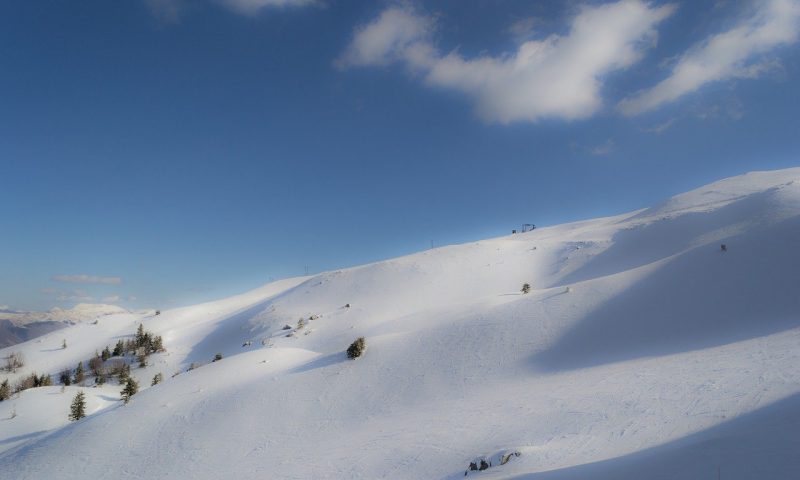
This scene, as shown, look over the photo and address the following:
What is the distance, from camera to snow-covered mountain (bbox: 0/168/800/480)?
28.6ft

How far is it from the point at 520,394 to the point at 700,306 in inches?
357

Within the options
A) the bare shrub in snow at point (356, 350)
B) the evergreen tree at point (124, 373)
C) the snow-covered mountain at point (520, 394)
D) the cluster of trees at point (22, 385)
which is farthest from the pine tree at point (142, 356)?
the bare shrub in snow at point (356, 350)

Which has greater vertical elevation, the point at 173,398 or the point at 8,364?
the point at 8,364

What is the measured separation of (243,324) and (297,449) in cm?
2810

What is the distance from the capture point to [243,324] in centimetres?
3938

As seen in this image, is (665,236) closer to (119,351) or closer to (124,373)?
(124,373)

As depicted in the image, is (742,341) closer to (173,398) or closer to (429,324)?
(429,324)

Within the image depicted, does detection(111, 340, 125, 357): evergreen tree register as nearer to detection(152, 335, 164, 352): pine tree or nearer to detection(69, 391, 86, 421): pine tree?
detection(152, 335, 164, 352): pine tree

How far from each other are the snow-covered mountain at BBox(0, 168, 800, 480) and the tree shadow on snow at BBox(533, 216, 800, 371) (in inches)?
3.5

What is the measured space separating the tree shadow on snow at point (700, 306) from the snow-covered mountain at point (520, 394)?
88 mm

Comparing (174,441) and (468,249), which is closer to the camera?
(174,441)

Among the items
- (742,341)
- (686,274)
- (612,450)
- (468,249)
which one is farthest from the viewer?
(468,249)

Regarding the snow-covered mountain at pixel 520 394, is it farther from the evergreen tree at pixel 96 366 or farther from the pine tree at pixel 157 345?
the pine tree at pixel 157 345

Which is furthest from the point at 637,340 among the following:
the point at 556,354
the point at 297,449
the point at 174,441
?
the point at 174,441
